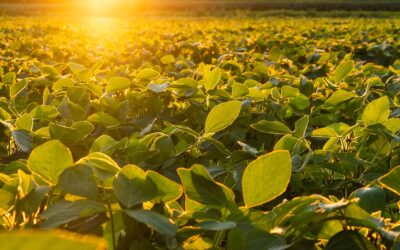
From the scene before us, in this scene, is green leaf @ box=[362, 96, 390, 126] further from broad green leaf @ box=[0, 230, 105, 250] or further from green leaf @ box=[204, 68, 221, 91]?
broad green leaf @ box=[0, 230, 105, 250]

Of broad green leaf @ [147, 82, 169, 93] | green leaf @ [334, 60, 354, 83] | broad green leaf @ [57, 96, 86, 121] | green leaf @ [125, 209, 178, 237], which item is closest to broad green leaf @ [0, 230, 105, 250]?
green leaf @ [125, 209, 178, 237]

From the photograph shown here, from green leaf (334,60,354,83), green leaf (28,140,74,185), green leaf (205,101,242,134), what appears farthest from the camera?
green leaf (334,60,354,83)

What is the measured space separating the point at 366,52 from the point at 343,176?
3.60m

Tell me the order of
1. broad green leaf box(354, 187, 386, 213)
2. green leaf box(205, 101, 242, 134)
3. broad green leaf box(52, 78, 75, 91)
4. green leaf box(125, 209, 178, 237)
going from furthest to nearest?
broad green leaf box(52, 78, 75, 91), green leaf box(205, 101, 242, 134), broad green leaf box(354, 187, 386, 213), green leaf box(125, 209, 178, 237)

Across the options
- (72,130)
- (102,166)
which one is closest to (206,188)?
(102,166)

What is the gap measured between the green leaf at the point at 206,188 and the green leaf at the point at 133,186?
0.05 meters

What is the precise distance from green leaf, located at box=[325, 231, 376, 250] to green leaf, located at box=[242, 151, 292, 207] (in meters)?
0.11

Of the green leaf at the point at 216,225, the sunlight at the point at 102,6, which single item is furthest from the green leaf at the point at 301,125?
the sunlight at the point at 102,6

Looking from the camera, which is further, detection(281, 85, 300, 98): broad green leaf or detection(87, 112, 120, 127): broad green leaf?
detection(281, 85, 300, 98): broad green leaf

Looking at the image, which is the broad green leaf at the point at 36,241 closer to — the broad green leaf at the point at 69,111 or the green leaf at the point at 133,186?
the green leaf at the point at 133,186

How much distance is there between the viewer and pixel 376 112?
132 cm

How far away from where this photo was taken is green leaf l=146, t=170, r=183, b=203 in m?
0.76

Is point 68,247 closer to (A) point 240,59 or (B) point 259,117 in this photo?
(B) point 259,117

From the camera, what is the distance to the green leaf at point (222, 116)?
43.4 inches
